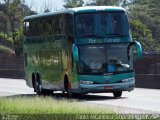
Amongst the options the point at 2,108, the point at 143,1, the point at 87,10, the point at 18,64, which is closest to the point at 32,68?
the point at 87,10

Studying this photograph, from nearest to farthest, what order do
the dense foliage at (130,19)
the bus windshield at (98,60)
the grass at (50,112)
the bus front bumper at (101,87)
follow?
the grass at (50,112), the bus front bumper at (101,87), the bus windshield at (98,60), the dense foliage at (130,19)

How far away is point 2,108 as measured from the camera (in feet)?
55.0

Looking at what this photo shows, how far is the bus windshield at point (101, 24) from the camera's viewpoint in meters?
26.5

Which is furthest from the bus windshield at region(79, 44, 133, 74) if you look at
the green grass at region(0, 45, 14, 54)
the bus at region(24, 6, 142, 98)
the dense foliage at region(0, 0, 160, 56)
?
the green grass at region(0, 45, 14, 54)

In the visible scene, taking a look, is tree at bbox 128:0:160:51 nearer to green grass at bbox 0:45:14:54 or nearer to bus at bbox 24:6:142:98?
green grass at bbox 0:45:14:54

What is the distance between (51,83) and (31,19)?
4.13 meters

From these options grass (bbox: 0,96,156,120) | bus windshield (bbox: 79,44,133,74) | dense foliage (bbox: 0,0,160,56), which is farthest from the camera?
dense foliage (bbox: 0,0,160,56)

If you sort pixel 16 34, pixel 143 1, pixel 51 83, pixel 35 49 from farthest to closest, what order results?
pixel 143 1
pixel 16 34
pixel 35 49
pixel 51 83

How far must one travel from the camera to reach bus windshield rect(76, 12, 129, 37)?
87.0 feet

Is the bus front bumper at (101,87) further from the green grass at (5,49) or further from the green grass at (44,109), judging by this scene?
the green grass at (5,49)

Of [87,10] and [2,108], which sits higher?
[87,10]

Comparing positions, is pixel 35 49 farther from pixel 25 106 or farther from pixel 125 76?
pixel 25 106

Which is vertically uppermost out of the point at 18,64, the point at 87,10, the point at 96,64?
the point at 87,10

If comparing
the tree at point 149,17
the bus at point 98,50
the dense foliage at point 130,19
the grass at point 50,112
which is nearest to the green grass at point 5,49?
the dense foliage at point 130,19
